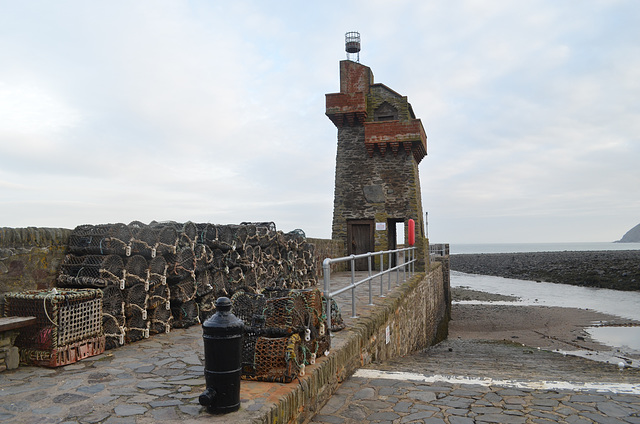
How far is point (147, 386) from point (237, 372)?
1.19 m

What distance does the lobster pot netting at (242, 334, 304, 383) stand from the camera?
3.98 m

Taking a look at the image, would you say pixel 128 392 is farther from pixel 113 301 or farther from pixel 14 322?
pixel 113 301

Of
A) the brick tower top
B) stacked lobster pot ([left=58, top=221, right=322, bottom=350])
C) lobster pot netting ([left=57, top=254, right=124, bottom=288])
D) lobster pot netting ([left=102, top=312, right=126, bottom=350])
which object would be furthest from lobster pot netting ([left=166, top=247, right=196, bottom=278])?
the brick tower top

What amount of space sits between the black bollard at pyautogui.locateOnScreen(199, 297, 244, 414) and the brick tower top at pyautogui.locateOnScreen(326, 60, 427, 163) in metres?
14.3

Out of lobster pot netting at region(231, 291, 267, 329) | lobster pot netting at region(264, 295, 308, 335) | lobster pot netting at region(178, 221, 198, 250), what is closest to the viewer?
lobster pot netting at region(264, 295, 308, 335)

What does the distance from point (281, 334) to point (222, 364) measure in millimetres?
978

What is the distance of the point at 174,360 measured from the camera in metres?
4.94

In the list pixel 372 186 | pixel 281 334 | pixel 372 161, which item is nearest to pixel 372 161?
pixel 372 161

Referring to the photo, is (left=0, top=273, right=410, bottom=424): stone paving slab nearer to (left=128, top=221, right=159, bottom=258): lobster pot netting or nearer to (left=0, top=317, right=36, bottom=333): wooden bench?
(left=0, top=317, right=36, bottom=333): wooden bench

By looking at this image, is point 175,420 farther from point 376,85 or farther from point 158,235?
point 376,85

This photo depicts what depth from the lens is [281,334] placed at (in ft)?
13.9

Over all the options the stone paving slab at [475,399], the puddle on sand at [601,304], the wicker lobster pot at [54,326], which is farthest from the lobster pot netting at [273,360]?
the puddle on sand at [601,304]

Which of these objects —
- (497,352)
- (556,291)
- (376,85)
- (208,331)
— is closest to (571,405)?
(208,331)

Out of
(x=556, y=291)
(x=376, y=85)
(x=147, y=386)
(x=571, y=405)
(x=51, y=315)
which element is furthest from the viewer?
(x=556, y=291)
